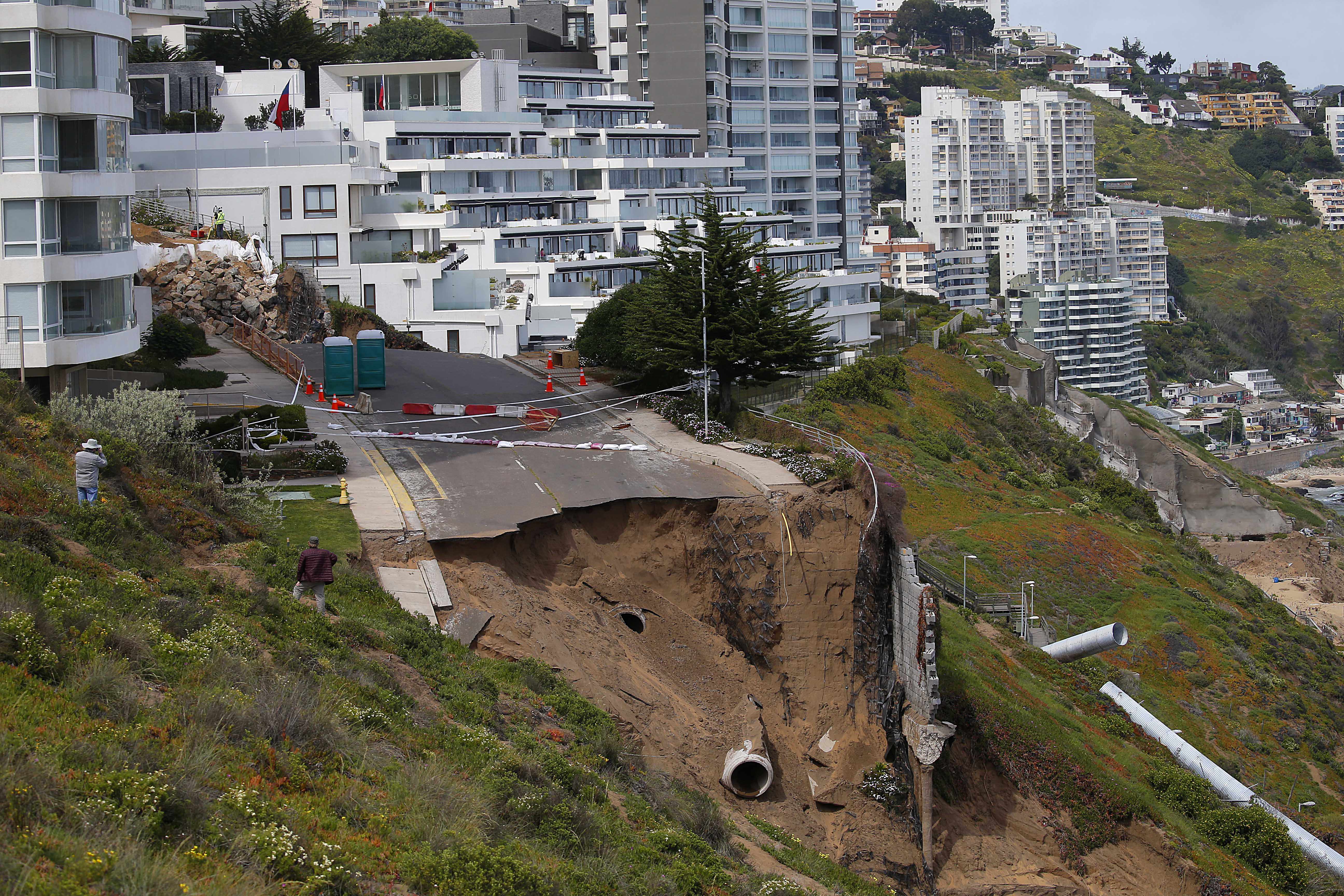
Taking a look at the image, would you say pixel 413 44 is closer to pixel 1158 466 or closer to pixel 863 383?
pixel 863 383

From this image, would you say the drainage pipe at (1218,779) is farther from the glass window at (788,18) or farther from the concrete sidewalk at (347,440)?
the glass window at (788,18)

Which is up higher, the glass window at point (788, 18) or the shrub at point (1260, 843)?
the glass window at point (788, 18)

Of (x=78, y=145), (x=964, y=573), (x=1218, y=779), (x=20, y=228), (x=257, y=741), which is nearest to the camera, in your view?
(x=257, y=741)

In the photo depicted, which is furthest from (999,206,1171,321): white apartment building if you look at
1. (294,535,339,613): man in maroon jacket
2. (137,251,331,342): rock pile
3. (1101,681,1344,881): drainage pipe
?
(294,535,339,613): man in maroon jacket

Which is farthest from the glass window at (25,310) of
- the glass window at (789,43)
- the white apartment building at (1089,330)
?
the white apartment building at (1089,330)

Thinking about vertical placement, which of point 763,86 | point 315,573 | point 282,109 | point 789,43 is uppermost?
point 789,43

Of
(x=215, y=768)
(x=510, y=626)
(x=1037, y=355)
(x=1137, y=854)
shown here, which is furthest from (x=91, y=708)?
(x=1037, y=355)

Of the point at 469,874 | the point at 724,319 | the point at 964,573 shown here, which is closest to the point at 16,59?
the point at 724,319
